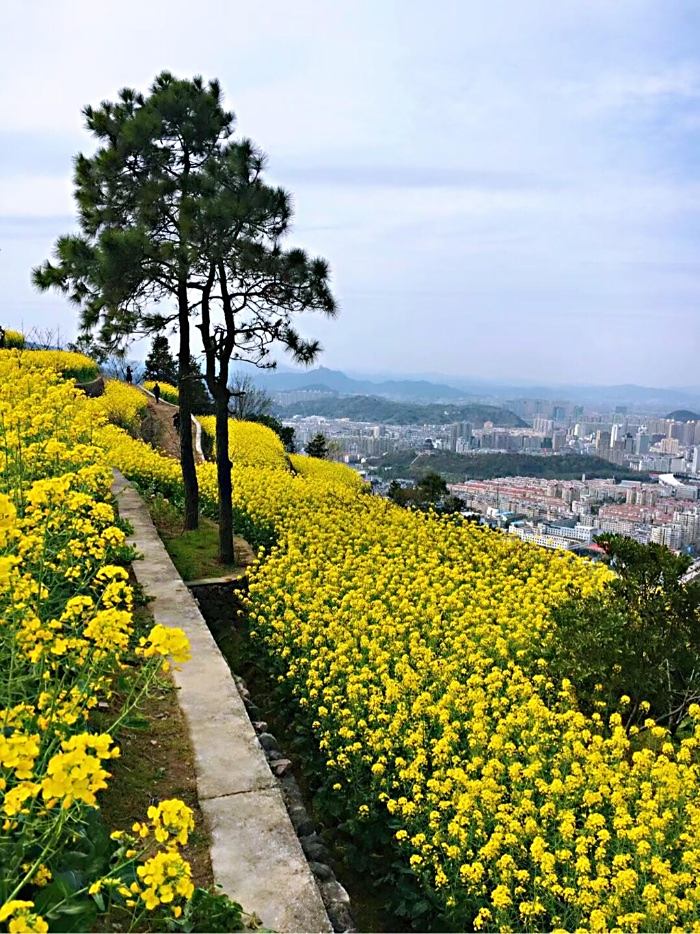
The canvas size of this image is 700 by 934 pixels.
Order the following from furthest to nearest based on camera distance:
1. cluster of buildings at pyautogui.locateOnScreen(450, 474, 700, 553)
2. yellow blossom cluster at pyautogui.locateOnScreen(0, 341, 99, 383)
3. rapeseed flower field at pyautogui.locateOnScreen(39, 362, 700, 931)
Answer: yellow blossom cluster at pyautogui.locateOnScreen(0, 341, 99, 383)
cluster of buildings at pyautogui.locateOnScreen(450, 474, 700, 553)
rapeseed flower field at pyautogui.locateOnScreen(39, 362, 700, 931)

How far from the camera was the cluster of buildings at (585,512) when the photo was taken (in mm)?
10820

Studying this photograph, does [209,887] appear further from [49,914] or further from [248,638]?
[248,638]

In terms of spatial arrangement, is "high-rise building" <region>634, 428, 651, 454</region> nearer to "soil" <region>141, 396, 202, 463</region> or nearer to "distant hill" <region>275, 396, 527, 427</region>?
"distant hill" <region>275, 396, 527, 427</region>

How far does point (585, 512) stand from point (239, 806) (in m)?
16.6

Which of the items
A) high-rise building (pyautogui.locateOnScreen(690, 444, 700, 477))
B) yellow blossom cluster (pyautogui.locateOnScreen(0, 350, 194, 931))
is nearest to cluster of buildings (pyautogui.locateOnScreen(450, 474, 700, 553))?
yellow blossom cluster (pyautogui.locateOnScreen(0, 350, 194, 931))

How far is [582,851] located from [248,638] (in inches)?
184

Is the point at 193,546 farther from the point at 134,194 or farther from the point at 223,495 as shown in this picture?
the point at 134,194

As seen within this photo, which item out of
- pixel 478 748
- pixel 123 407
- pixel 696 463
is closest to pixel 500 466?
pixel 696 463

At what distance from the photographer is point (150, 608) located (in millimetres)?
6055

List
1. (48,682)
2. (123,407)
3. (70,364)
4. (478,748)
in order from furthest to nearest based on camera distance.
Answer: (70,364) < (123,407) < (478,748) < (48,682)

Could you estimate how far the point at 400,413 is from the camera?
8050 centimetres

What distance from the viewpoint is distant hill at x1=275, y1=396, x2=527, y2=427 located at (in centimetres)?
7612

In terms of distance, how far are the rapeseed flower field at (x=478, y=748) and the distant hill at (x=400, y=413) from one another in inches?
2576

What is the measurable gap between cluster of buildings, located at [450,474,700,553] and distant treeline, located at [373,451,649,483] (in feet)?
17.7
